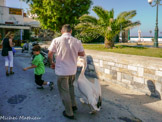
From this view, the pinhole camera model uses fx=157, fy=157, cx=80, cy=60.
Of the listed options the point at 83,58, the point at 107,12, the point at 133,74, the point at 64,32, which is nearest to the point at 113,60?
the point at 133,74

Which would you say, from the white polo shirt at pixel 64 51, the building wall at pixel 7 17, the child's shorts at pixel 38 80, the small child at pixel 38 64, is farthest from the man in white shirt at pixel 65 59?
the building wall at pixel 7 17

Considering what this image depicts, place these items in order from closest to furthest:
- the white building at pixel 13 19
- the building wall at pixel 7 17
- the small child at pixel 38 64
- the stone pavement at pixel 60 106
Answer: the stone pavement at pixel 60 106 < the small child at pixel 38 64 < the white building at pixel 13 19 < the building wall at pixel 7 17

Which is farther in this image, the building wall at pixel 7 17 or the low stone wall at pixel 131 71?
the building wall at pixel 7 17

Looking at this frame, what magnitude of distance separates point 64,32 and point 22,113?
1.86m

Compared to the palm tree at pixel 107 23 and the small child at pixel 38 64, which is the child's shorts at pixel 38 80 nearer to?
the small child at pixel 38 64

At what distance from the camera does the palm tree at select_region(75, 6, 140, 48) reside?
9.58 meters

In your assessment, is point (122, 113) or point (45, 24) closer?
point (122, 113)

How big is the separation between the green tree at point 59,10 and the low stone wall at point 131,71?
10695 millimetres

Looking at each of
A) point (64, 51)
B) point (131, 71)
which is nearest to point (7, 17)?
point (131, 71)

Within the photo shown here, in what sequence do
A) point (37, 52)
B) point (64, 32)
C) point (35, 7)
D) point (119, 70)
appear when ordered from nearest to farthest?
point (64, 32) → point (37, 52) → point (119, 70) → point (35, 7)

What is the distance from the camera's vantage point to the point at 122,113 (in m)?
3.33

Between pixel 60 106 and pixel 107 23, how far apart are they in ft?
24.1

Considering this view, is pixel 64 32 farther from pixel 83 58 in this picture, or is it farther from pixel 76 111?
pixel 76 111

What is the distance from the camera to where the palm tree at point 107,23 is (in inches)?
377
